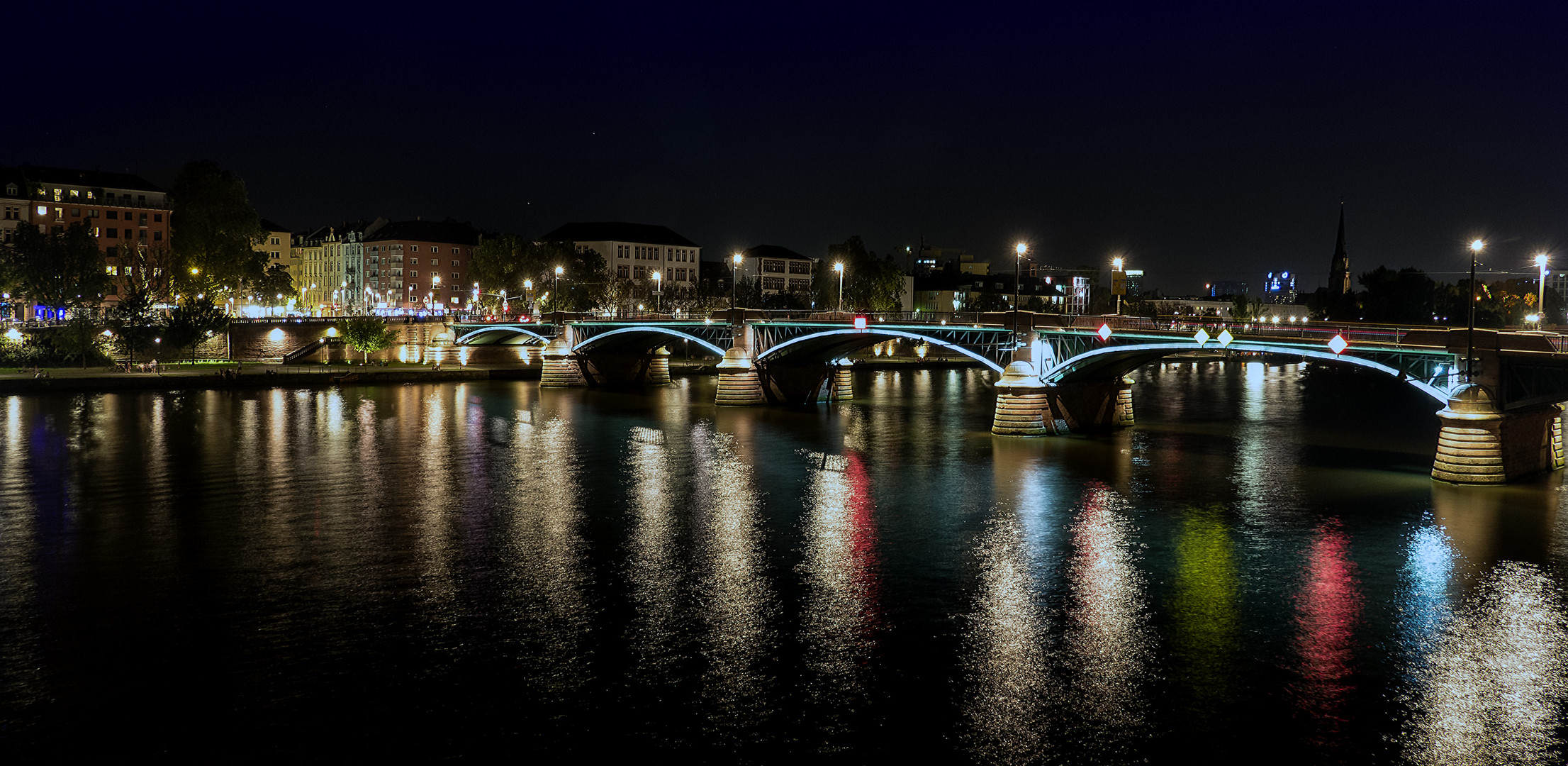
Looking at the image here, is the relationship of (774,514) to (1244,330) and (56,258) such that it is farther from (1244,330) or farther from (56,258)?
(56,258)

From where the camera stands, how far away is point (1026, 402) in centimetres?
4681

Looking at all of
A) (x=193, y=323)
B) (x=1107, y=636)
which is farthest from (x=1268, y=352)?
(x=193, y=323)

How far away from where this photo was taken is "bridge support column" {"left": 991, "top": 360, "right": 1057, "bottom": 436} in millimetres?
46531

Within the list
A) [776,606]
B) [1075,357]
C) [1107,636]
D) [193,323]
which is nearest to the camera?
[1107,636]

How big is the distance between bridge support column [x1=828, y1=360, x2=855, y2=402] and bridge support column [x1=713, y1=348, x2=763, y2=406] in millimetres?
Result: 5765

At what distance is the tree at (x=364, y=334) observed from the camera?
8994 cm

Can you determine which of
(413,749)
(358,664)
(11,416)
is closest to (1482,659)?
(413,749)

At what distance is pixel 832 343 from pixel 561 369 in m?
24.9

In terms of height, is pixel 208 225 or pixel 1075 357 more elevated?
pixel 208 225

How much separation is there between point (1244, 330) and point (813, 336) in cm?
2321

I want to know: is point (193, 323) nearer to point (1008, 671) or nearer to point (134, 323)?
point (134, 323)

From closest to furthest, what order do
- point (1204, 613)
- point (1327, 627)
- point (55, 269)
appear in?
point (1327, 627) → point (1204, 613) → point (55, 269)

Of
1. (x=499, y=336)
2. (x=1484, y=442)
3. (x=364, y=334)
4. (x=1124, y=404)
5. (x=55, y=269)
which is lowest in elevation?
(x=1484, y=442)

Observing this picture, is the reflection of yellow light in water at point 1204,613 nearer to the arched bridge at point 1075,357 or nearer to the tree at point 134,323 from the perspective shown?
the arched bridge at point 1075,357
